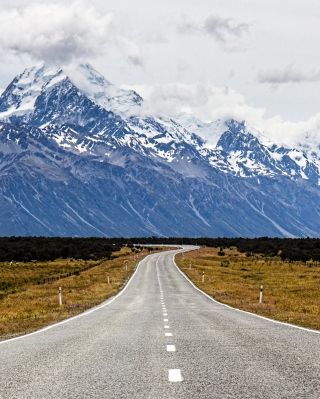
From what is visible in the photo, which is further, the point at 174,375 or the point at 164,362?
the point at 164,362

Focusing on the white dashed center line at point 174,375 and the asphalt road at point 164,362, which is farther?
the white dashed center line at point 174,375

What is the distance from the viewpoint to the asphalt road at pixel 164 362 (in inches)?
389

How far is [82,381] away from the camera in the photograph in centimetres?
1066

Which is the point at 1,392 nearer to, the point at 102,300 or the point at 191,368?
the point at 191,368

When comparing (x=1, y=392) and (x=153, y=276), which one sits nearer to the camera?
(x=1, y=392)

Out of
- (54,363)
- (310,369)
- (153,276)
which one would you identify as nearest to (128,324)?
(54,363)

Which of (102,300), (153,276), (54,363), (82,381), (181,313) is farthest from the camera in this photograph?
(153,276)

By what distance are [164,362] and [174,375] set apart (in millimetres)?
1582

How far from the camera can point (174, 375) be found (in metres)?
11.1

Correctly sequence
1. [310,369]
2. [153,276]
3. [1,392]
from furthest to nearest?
1. [153,276]
2. [310,369]
3. [1,392]

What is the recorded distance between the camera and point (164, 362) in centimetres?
1264

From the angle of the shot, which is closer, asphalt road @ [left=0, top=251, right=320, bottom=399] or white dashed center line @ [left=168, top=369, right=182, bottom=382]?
asphalt road @ [left=0, top=251, right=320, bottom=399]

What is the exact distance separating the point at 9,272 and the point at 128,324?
221ft

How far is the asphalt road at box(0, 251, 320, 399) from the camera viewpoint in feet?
32.4
